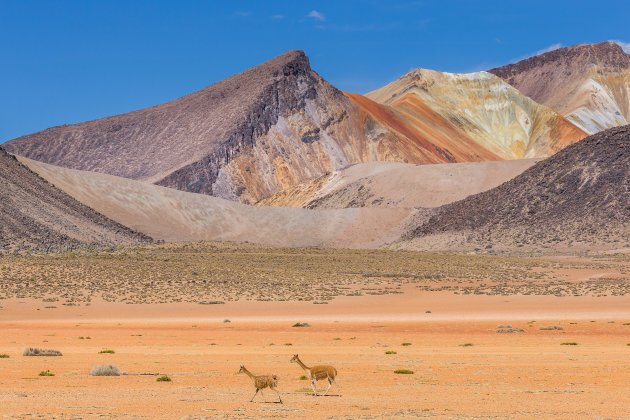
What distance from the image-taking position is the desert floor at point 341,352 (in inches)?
553

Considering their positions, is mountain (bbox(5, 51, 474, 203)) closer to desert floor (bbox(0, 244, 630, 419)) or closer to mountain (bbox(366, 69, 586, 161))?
mountain (bbox(366, 69, 586, 161))

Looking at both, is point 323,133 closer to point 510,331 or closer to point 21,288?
point 21,288

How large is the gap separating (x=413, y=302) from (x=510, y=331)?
15727mm

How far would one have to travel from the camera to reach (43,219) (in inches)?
2795

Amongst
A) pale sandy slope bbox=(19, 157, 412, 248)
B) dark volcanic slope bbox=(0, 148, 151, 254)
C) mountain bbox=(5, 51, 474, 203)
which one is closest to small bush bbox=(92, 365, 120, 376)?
dark volcanic slope bbox=(0, 148, 151, 254)

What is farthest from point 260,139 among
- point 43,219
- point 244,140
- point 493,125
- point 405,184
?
point 43,219

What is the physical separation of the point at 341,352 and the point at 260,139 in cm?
13114

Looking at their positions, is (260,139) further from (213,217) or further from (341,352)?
(341,352)

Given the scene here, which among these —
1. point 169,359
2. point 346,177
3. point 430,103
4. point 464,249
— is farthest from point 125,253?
point 430,103

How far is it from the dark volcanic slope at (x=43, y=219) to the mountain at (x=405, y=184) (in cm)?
4263

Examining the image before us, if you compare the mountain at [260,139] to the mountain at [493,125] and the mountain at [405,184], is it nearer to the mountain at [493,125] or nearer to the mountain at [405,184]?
the mountain at [493,125]

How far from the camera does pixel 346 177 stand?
132m

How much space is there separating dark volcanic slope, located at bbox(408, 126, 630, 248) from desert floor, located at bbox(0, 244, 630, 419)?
27364mm

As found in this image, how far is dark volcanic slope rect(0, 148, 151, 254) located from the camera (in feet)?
214
